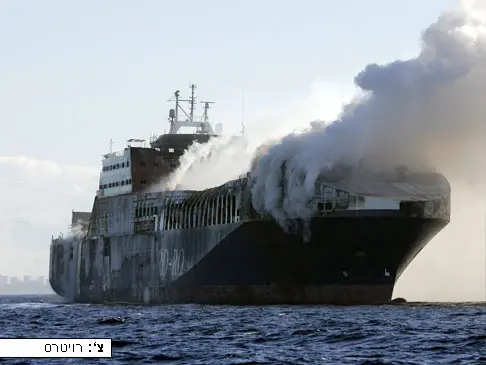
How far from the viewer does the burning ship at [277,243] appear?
71.4 metres

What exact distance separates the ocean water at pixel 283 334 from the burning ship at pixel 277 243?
4.03 meters

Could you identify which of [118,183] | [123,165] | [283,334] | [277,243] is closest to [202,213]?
[277,243]

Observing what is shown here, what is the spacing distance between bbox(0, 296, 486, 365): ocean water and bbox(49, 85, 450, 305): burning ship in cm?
403

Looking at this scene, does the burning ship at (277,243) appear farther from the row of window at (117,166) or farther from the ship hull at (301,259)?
the row of window at (117,166)

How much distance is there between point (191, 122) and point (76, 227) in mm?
20486

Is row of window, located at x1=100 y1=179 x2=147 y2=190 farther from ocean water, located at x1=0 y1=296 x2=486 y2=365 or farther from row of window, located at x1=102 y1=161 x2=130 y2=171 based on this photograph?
ocean water, located at x1=0 y1=296 x2=486 y2=365

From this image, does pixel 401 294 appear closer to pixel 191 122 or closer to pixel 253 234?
pixel 253 234

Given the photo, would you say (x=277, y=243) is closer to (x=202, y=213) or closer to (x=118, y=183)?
(x=202, y=213)

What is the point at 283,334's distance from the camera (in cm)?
4959

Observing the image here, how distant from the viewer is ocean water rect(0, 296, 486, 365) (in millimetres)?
40156

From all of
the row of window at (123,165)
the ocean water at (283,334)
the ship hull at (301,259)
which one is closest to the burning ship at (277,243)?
the ship hull at (301,259)

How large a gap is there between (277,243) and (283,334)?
24661 mm

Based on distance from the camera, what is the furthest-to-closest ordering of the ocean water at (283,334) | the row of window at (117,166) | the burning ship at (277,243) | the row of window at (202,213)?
the row of window at (117,166)
the row of window at (202,213)
the burning ship at (277,243)
the ocean water at (283,334)

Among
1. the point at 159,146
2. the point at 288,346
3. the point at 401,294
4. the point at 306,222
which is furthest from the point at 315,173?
the point at 159,146
